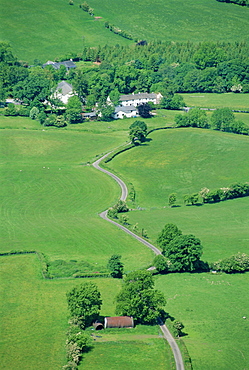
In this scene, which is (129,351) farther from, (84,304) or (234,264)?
(234,264)

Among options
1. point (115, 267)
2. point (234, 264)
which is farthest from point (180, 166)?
point (115, 267)

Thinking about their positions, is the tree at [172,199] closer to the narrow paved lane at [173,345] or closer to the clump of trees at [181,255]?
the clump of trees at [181,255]

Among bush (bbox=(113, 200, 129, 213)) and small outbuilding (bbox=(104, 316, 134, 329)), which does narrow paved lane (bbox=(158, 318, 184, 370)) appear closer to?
small outbuilding (bbox=(104, 316, 134, 329))

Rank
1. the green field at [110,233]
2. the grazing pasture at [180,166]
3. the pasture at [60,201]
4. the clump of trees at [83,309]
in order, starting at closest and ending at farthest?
the green field at [110,233], the clump of trees at [83,309], the pasture at [60,201], the grazing pasture at [180,166]

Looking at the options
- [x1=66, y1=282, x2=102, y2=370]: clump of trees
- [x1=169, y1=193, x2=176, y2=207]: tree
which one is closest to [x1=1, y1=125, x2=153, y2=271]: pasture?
[x1=169, y1=193, x2=176, y2=207]: tree

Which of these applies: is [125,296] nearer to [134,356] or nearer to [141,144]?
[134,356]

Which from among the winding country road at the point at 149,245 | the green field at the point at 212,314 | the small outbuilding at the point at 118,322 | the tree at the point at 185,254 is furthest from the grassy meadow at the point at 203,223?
the small outbuilding at the point at 118,322
